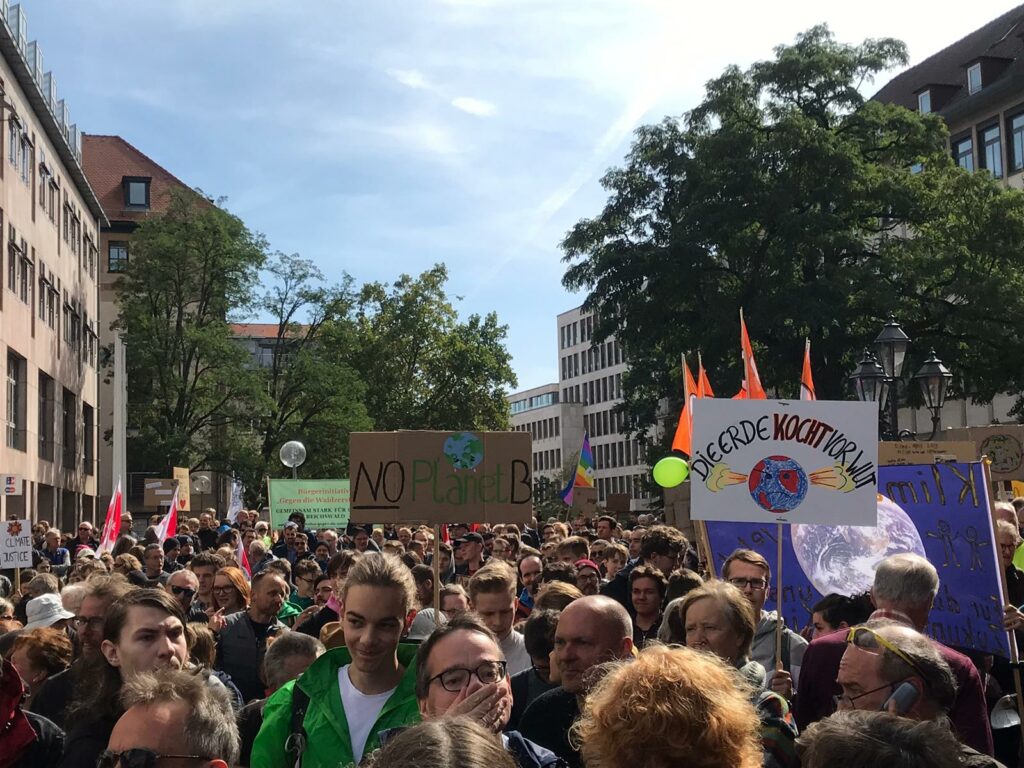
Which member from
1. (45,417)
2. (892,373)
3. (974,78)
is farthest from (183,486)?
(974,78)

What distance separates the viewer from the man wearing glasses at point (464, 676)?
11.9 feet

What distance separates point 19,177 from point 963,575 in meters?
37.4

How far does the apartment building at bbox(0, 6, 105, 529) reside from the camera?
127 ft

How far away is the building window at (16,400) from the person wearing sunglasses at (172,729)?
3828cm

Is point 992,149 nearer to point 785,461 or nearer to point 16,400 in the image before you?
point 16,400

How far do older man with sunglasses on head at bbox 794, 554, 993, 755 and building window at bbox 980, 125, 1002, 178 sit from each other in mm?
54200

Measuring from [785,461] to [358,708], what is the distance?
3844 millimetres

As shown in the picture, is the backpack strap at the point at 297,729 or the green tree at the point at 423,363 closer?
the backpack strap at the point at 297,729

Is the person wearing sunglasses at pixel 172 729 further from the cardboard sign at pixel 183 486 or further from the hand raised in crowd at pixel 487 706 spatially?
the cardboard sign at pixel 183 486

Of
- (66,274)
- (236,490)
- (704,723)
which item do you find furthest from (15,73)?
(704,723)

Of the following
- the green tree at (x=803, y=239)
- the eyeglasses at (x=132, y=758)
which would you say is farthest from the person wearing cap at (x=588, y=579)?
the green tree at (x=803, y=239)

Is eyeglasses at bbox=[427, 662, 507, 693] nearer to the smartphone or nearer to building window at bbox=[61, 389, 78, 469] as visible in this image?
the smartphone

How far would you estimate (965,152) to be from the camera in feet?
192

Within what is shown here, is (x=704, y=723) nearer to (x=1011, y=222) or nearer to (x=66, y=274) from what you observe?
(x=1011, y=222)
